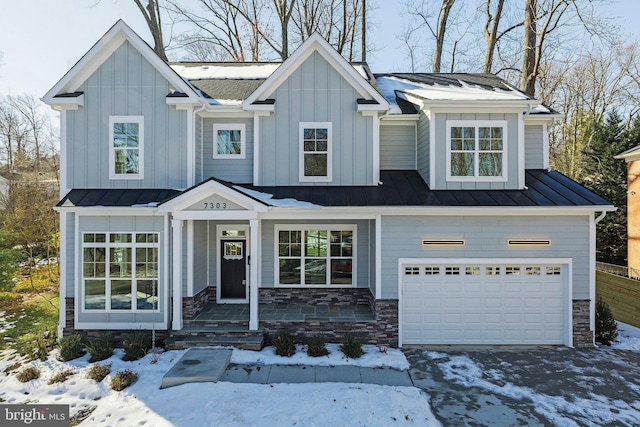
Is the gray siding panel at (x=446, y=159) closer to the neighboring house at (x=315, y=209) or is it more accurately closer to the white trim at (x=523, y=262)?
the neighboring house at (x=315, y=209)

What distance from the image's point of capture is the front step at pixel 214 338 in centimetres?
809

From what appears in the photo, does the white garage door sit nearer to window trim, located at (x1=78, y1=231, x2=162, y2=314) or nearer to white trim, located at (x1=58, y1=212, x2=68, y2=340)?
window trim, located at (x1=78, y1=231, x2=162, y2=314)

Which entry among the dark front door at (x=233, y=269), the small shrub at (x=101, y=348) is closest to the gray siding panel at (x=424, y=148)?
the dark front door at (x=233, y=269)

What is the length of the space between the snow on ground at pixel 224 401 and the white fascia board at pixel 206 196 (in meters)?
3.42

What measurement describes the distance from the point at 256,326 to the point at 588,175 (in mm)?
18267

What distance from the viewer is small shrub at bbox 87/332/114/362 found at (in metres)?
7.67

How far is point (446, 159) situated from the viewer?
9297 millimetres

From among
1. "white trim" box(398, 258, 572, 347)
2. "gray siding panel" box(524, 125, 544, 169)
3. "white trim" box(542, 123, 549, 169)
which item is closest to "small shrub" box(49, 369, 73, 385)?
"white trim" box(398, 258, 572, 347)

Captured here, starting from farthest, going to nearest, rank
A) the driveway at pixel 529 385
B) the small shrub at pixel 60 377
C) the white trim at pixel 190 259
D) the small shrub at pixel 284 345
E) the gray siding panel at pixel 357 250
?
1. the gray siding panel at pixel 357 250
2. the white trim at pixel 190 259
3. the small shrub at pixel 284 345
4. the small shrub at pixel 60 377
5. the driveway at pixel 529 385

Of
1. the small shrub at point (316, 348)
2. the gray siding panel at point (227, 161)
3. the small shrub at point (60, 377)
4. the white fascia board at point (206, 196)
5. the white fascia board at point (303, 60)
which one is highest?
the white fascia board at point (303, 60)

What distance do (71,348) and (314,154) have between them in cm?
711

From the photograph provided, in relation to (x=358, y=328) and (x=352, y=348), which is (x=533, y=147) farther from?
(x=352, y=348)

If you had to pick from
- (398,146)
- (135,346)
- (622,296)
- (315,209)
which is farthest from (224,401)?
(622,296)

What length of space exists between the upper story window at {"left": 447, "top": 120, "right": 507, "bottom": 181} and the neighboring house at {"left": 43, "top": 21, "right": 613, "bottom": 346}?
0.12 ft
